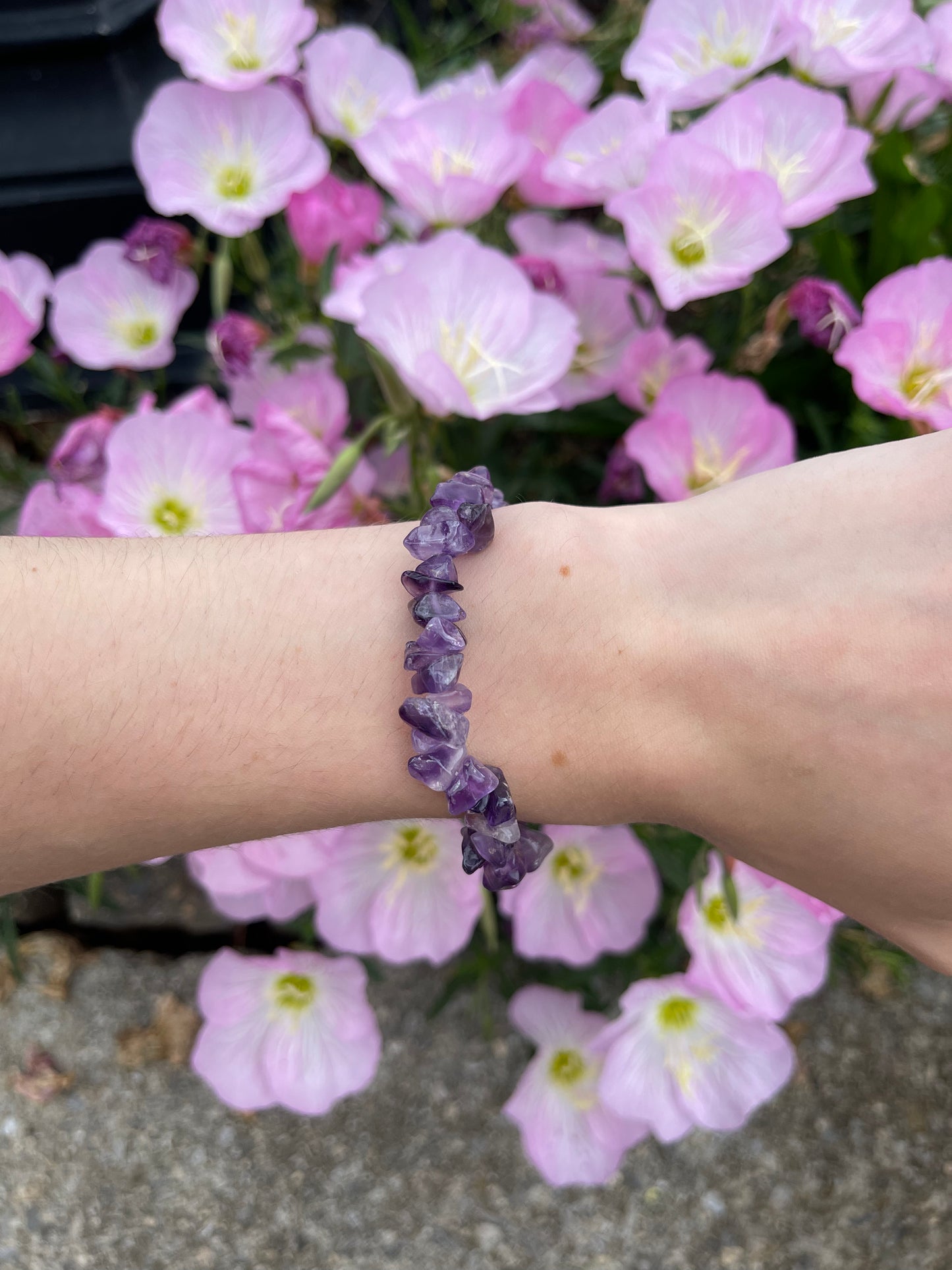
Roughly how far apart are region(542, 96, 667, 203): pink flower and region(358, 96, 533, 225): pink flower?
2.0 inches

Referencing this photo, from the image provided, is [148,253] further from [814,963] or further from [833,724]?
[814,963]

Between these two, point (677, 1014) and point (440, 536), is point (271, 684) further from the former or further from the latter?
point (677, 1014)

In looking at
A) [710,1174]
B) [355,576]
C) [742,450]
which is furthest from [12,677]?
[710,1174]

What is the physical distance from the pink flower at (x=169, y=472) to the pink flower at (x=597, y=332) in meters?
0.39

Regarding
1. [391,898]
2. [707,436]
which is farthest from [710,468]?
[391,898]

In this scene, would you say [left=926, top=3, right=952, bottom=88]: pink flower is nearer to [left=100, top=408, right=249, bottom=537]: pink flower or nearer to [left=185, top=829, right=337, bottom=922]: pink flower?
[left=100, top=408, right=249, bottom=537]: pink flower

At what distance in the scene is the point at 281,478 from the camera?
3.33 ft

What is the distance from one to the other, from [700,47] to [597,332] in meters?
0.32

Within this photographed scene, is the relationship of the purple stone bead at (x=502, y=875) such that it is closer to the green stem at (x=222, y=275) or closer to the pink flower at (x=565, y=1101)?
the pink flower at (x=565, y=1101)

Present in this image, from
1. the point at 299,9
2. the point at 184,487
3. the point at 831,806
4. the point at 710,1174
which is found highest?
the point at 299,9

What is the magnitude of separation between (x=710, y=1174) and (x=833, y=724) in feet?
2.66

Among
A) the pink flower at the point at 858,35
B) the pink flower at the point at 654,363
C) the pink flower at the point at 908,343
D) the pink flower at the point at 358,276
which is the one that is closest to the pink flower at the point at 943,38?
the pink flower at the point at 858,35

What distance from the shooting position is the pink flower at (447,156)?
1.04 meters

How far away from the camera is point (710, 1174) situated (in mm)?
1330
